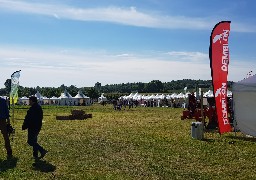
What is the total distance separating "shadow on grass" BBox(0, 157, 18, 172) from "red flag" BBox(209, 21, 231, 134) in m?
9.00

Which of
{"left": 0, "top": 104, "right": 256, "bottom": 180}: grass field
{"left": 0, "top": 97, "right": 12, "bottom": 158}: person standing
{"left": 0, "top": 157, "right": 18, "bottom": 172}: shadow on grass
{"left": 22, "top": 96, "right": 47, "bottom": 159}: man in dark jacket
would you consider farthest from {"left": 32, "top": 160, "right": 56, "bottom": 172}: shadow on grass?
{"left": 0, "top": 97, "right": 12, "bottom": 158}: person standing

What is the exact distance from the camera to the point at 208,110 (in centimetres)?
2256

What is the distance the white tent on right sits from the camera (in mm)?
17469

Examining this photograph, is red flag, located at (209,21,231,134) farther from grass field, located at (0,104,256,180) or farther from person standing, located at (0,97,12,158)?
person standing, located at (0,97,12,158)

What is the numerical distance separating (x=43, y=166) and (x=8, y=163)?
1249 mm

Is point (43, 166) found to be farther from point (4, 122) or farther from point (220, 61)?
point (220, 61)

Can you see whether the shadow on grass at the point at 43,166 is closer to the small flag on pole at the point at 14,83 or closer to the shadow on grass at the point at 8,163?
the shadow on grass at the point at 8,163

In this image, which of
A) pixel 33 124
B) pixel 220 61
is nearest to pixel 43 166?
pixel 33 124

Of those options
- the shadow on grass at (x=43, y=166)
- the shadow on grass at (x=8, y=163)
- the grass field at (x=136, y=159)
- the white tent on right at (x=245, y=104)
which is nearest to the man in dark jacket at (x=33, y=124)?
the shadow on grass at (x=43, y=166)

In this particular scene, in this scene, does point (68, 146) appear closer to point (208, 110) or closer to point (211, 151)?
point (211, 151)

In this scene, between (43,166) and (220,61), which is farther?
(220,61)

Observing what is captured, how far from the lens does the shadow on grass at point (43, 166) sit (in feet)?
34.0

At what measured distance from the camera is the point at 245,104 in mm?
17875

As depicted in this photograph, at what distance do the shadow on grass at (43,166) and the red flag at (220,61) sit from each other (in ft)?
27.5
